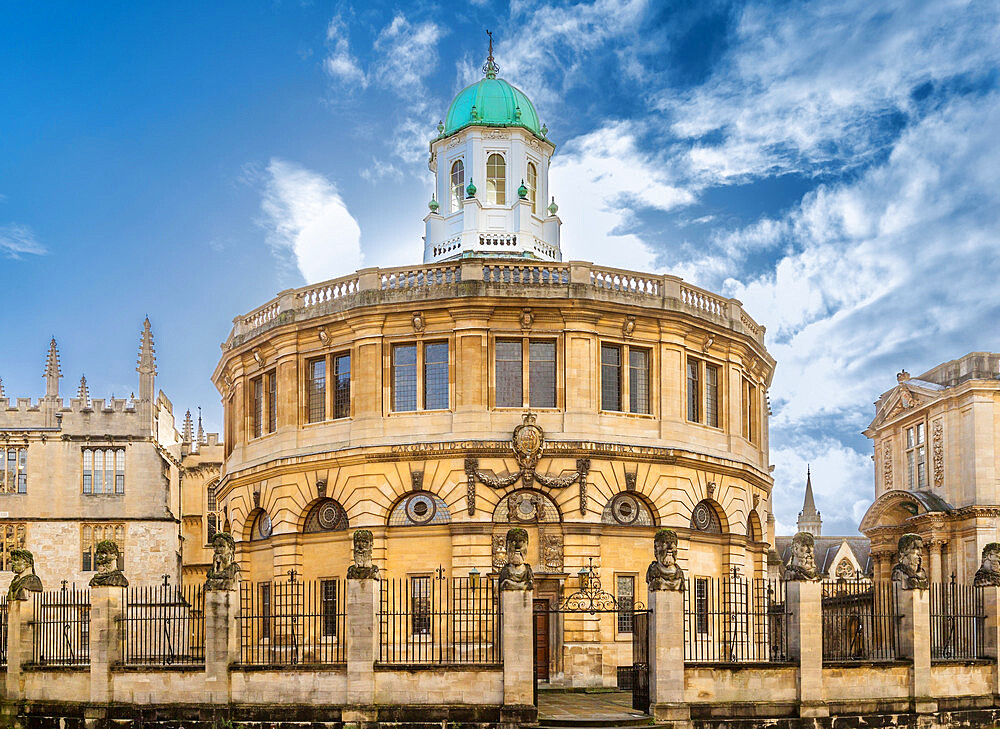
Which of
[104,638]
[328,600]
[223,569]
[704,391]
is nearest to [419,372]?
[328,600]

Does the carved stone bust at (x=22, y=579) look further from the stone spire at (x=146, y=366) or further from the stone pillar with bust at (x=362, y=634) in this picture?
the stone spire at (x=146, y=366)

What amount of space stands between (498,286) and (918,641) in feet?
52.8

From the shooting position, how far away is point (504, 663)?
26.6 m

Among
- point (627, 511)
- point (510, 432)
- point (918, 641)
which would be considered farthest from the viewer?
point (627, 511)

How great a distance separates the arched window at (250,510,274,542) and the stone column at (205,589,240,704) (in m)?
12.4

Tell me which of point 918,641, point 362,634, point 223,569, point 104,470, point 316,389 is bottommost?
point 918,641

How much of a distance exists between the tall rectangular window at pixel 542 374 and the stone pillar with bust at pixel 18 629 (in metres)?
15.5

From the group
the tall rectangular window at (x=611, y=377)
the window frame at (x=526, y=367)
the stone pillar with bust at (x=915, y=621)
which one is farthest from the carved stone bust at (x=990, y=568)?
the window frame at (x=526, y=367)

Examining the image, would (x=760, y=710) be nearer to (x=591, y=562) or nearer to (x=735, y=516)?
(x=591, y=562)

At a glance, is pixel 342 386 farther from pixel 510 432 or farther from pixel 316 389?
pixel 510 432

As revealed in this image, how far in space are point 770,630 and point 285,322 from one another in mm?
19461

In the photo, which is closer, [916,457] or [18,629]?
[18,629]

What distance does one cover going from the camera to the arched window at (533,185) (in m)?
50.8

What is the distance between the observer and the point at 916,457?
5741 cm
